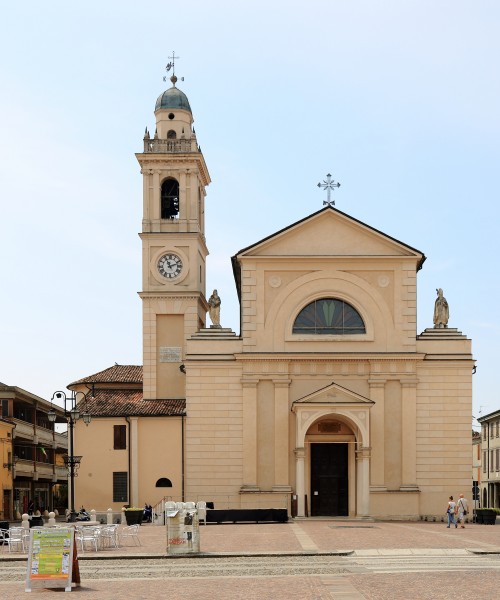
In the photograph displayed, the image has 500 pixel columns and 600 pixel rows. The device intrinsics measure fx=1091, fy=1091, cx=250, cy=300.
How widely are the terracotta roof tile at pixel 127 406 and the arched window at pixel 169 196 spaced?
10.1m

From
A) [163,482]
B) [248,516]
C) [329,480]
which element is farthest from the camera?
[163,482]

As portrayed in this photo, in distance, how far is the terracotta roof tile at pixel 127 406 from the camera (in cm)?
5481

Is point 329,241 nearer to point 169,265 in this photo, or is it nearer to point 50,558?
point 169,265

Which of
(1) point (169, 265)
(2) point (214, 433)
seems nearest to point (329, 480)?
(2) point (214, 433)

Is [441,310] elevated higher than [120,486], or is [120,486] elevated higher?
[441,310]

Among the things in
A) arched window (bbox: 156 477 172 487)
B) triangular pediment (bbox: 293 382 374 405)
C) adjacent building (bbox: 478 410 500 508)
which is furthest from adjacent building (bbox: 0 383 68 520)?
adjacent building (bbox: 478 410 500 508)

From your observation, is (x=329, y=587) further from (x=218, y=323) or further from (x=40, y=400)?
(x=40, y=400)

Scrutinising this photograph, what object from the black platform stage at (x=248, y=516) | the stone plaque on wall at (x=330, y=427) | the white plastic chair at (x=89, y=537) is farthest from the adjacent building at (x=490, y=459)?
the white plastic chair at (x=89, y=537)

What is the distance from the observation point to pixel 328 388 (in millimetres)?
49719

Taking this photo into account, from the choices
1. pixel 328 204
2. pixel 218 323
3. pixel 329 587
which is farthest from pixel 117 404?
pixel 329 587

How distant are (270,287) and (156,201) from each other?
34.8 ft

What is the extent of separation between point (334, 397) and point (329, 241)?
7555 millimetres

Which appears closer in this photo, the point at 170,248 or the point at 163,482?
the point at 163,482

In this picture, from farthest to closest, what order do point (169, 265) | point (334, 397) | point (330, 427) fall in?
point (169, 265) < point (330, 427) < point (334, 397)
